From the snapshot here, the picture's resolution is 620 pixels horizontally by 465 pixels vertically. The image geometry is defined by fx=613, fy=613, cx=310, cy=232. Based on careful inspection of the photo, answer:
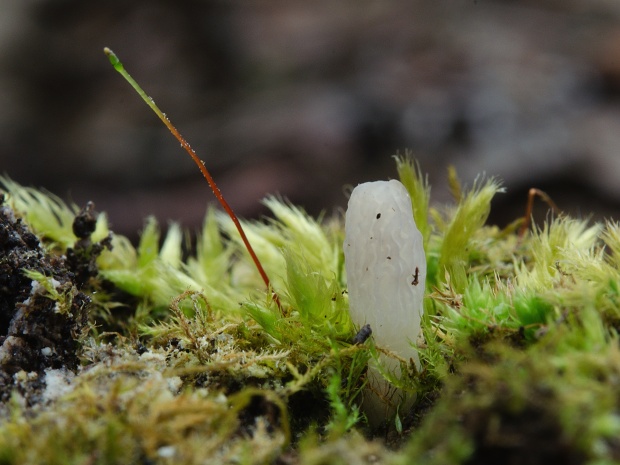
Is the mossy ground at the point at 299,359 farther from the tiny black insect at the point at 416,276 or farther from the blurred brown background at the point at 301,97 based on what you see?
the blurred brown background at the point at 301,97

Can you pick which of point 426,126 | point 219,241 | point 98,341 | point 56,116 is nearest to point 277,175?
point 426,126

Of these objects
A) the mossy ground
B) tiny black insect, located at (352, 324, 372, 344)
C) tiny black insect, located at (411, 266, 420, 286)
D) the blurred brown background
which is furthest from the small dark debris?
the blurred brown background

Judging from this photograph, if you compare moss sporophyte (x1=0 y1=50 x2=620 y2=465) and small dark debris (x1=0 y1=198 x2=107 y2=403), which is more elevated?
small dark debris (x1=0 y1=198 x2=107 y2=403)

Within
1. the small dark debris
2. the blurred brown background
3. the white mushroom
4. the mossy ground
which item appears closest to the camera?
the mossy ground

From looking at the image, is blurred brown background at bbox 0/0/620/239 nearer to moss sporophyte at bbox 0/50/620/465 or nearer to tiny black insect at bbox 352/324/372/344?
moss sporophyte at bbox 0/50/620/465

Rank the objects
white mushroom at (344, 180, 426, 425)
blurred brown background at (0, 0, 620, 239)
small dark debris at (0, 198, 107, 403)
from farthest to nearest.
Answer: blurred brown background at (0, 0, 620, 239) < white mushroom at (344, 180, 426, 425) < small dark debris at (0, 198, 107, 403)

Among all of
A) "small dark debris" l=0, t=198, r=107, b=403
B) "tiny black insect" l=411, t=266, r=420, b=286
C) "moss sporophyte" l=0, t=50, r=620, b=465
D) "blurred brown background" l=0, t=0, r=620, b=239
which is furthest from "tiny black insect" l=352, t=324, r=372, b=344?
"blurred brown background" l=0, t=0, r=620, b=239

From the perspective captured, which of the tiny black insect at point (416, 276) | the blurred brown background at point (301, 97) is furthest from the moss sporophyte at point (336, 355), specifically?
the blurred brown background at point (301, 97)

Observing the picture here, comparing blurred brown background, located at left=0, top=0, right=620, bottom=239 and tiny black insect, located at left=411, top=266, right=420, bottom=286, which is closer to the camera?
tiny black insect, located at left=411, top=266, right=420, bottom=286
